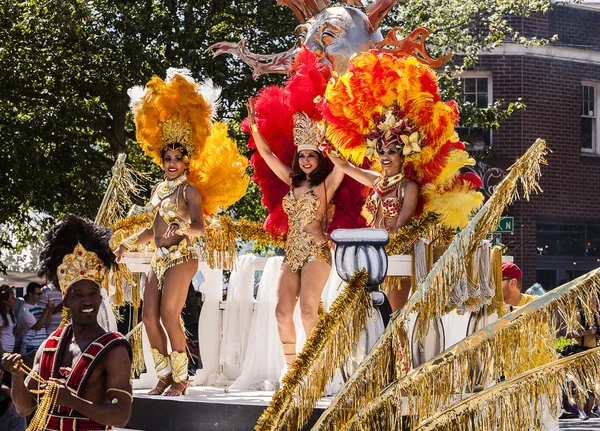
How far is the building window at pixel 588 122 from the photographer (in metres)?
22.0

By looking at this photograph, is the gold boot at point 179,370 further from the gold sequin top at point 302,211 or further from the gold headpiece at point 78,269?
the gold headpiece at point 78,269

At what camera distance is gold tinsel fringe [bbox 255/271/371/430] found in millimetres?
4145

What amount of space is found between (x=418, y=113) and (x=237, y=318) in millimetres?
2998

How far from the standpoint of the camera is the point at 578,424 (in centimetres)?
1002

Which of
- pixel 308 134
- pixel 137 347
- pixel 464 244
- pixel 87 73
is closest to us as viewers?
pixel 464 244

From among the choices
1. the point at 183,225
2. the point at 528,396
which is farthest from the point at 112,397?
the point at 183,225

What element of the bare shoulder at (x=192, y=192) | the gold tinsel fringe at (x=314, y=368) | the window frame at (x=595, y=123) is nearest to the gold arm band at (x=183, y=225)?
the bare shoulder at (x=192, y=192)

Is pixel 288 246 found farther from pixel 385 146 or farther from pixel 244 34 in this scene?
pixel 244 34

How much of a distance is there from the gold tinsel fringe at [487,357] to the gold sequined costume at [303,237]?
313 centimetres

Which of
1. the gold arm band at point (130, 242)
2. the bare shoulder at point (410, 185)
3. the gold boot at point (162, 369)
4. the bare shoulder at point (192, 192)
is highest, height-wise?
the bare shoulder at point (192, 192)

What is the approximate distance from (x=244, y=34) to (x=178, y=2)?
1.13 m

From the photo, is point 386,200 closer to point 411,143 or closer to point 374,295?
point 411,143

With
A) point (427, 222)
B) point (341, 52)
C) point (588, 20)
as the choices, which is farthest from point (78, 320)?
point (588, 20)

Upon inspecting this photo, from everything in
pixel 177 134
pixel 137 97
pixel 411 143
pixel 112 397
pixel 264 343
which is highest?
pixel 137 97
